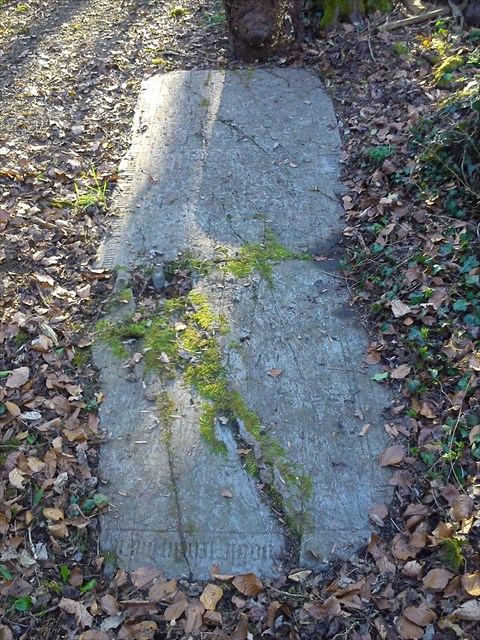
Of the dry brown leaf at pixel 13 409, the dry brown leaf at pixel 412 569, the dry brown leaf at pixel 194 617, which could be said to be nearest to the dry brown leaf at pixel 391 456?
the dry brown leaf at pixel 412 569

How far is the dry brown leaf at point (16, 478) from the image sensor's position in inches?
124

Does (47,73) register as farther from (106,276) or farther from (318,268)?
(318,268)

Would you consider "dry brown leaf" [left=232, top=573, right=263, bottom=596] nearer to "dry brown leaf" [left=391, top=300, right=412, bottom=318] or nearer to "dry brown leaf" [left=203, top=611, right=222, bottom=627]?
"dry brown leaf" [left=203, top=611, right=222, bottom=627]

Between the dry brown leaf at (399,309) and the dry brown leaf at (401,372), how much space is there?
35 centimetres

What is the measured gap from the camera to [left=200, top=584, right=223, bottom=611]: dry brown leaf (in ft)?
9.07

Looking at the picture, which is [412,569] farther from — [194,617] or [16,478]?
[16,478]

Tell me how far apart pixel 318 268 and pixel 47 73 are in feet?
13.7

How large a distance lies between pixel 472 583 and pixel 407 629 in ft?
1.14

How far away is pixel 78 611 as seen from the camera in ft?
9.12

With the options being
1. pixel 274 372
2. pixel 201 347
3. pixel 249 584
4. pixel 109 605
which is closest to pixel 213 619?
pixel 249 584

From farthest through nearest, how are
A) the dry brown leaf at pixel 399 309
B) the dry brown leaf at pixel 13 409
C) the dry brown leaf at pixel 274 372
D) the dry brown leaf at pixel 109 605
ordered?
1. the dry brown leaf at pixel 399 309
2. the dry brown leaf at pixel 274 372
3. the dry brown leaf at pixel 13 409
4. the dry brown leaf at pixel 109 605

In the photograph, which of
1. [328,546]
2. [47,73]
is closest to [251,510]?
[328,546]

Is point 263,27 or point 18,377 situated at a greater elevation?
point 263,27

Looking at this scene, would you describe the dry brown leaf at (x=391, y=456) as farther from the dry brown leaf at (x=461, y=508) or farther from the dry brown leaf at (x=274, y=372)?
the dry brown leaf at (x=274, y=372)
